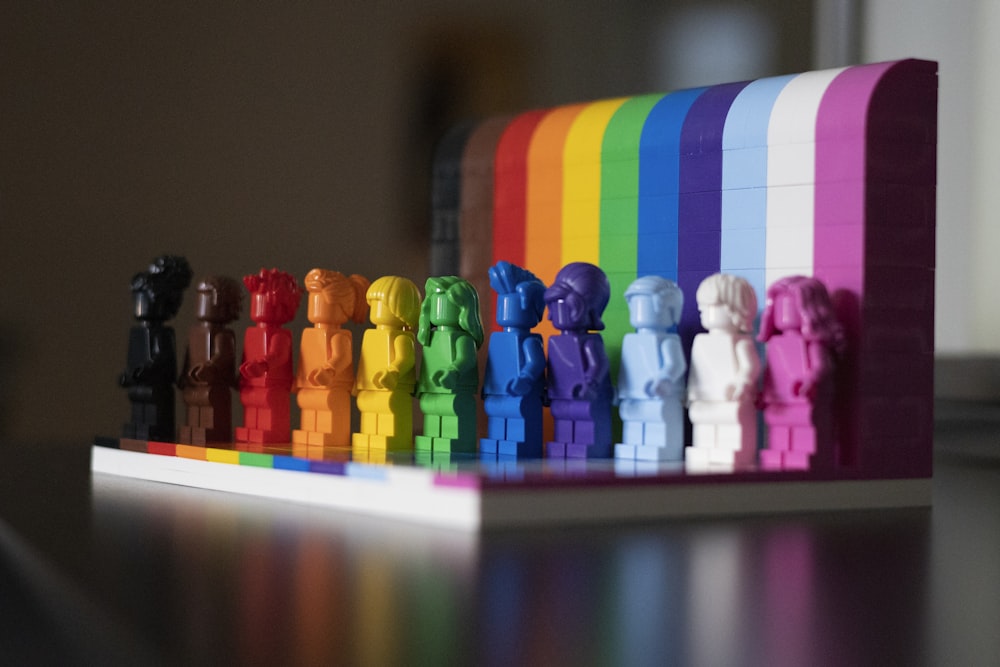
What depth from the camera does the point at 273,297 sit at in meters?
2.84

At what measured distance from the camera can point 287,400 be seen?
2.90 m

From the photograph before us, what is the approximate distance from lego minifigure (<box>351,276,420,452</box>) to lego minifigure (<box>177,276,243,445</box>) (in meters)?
0.36

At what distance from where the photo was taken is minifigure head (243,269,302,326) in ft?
9.34

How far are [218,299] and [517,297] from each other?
68cm

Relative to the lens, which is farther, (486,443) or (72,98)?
(72,98)

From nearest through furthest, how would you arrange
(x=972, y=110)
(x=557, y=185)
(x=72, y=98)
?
(x=557, y=185)
(x=72, y=98)
(x=972, y=110)

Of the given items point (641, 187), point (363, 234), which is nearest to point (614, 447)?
point (641, 187)

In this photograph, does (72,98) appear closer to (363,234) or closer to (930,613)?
(363,234)

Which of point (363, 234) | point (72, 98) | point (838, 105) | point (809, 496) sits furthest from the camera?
point (363, 234)

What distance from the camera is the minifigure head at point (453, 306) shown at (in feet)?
8.54

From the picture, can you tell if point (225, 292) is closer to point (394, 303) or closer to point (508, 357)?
point (394, 303)

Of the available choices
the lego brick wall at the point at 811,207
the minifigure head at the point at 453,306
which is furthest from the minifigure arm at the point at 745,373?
the minifigure head at the point at 453,306

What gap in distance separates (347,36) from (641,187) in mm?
1513

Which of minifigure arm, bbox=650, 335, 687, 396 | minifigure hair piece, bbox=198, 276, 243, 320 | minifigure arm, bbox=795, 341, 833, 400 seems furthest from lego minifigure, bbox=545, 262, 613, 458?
minifigure hair piece, bbox=198, 276, 243, 320
